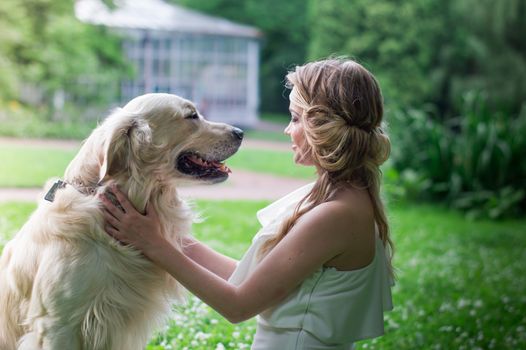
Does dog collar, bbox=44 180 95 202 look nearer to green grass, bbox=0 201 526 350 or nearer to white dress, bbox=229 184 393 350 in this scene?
white dress, bbox=229 184 393 350

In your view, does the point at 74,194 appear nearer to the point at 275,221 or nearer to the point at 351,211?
the point at 275,221

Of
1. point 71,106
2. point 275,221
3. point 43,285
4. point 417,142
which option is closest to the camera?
point 43,285

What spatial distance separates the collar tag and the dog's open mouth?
0.47m

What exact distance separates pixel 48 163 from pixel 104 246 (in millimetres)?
9030

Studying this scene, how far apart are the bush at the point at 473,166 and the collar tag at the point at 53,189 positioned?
8.80m

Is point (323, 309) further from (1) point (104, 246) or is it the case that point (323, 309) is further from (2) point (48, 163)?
(2) point (48, 163)

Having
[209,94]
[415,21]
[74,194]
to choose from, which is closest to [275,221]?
[74,194]

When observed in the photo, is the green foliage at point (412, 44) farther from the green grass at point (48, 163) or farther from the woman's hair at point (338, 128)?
the woman's hair at point (338, 128)

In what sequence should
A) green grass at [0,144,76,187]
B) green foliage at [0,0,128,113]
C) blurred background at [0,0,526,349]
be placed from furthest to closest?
1. green foliage at [0,0,128,113]
2. green grass at [0,144,76,187]
3. blurred background at [0,0,526,349]

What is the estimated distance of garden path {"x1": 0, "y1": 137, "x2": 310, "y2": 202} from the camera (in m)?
8.59

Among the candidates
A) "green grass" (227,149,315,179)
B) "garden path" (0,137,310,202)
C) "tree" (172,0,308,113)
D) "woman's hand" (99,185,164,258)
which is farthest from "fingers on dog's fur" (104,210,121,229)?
"tree" (172,0,308,113)

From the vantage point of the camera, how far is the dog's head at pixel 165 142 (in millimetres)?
2643

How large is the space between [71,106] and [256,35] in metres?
8.50

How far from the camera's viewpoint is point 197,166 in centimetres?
292
